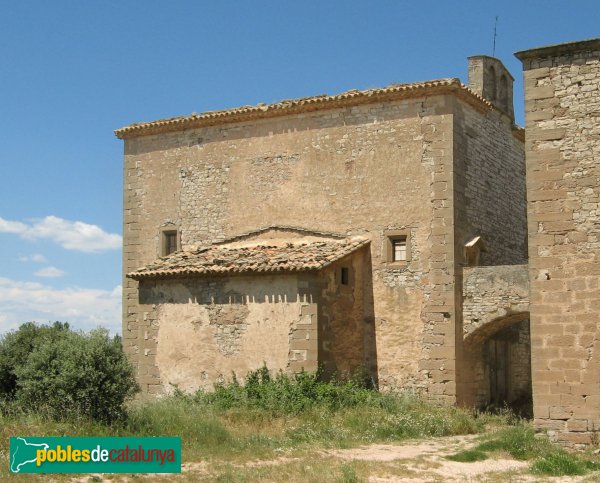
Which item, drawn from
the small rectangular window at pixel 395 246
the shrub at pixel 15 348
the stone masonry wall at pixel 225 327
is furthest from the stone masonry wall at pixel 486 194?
the shrub at pixel 15 348

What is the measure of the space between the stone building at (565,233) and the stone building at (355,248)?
12.2 ft

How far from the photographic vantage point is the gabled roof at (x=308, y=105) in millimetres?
18422

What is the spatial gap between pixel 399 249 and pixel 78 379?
8.37 meters

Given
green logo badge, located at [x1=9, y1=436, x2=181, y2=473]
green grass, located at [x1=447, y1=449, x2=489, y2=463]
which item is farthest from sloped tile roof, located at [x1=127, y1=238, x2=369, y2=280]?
green logo badge, located at [x1=9, y1=436, x2=181, y2=473]

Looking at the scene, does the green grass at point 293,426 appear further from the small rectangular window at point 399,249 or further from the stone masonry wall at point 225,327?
the small rectangular window at point 399,249

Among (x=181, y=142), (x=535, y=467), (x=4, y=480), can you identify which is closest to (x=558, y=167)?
(x=535, y=467)

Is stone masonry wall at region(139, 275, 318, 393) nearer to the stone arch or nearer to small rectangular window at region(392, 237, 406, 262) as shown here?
small rectangular window at region(392, 237, 406, 262)

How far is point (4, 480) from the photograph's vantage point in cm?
968

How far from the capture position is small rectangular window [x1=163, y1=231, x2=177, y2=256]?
21906 mm

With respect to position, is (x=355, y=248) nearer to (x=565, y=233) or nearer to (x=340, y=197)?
(x=340, y=197)

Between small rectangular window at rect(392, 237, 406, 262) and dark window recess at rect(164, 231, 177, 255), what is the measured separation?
6.27 meters

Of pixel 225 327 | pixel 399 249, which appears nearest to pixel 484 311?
pixel 399 249

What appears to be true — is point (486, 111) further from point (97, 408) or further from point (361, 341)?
point (97, 408)

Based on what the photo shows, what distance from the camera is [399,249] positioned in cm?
1877
